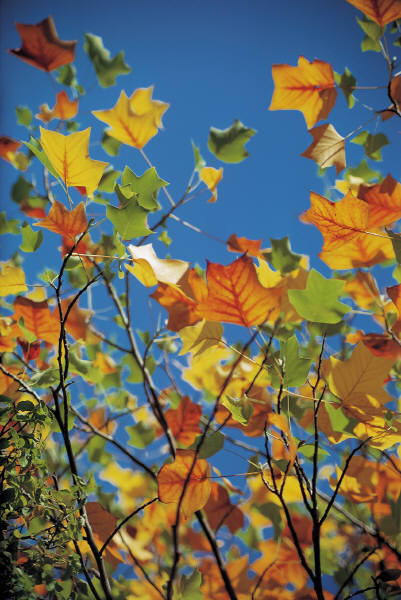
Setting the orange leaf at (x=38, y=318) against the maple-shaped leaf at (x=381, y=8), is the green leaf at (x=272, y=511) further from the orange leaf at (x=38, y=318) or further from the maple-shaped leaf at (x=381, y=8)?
the maple-shaped leaf at (x=381, y=8)

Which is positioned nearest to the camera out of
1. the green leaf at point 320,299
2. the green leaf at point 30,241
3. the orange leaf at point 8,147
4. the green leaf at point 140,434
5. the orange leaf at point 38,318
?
the green leaf at point 320,299

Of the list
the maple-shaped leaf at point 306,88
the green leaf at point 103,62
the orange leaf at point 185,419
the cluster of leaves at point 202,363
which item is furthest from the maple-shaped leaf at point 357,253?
the green leaf at point 103,62

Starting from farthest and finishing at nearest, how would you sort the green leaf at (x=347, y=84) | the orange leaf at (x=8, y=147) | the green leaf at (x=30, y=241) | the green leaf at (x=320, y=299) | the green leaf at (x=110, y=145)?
the orange leaf at (x=8, y=147) < the green leaf at (x=110, y=145) < the green leaf at (x=347, y=84) < the green leaf at (x=30, y=241) < the green leaf at (x=320, y=299)

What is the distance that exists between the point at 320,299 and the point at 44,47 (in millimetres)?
839

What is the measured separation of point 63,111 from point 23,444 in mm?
834

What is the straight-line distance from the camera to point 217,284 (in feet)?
1.47

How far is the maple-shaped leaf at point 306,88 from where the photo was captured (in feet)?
2.08

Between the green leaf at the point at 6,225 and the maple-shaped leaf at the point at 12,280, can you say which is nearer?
the maple-shaped leaf at the point at 12,280

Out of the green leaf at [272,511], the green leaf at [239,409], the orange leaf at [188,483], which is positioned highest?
the green leaf at [239,409]

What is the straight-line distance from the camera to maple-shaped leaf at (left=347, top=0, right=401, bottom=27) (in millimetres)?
558

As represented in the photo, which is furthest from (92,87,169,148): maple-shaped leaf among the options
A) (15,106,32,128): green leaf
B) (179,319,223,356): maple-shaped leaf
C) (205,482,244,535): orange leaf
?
(205,482,244,535): orange leaf

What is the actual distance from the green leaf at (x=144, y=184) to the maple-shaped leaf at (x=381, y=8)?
39 cm

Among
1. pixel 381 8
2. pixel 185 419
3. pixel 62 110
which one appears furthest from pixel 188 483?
pixel 62 110

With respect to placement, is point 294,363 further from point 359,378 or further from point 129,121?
point 129,121
